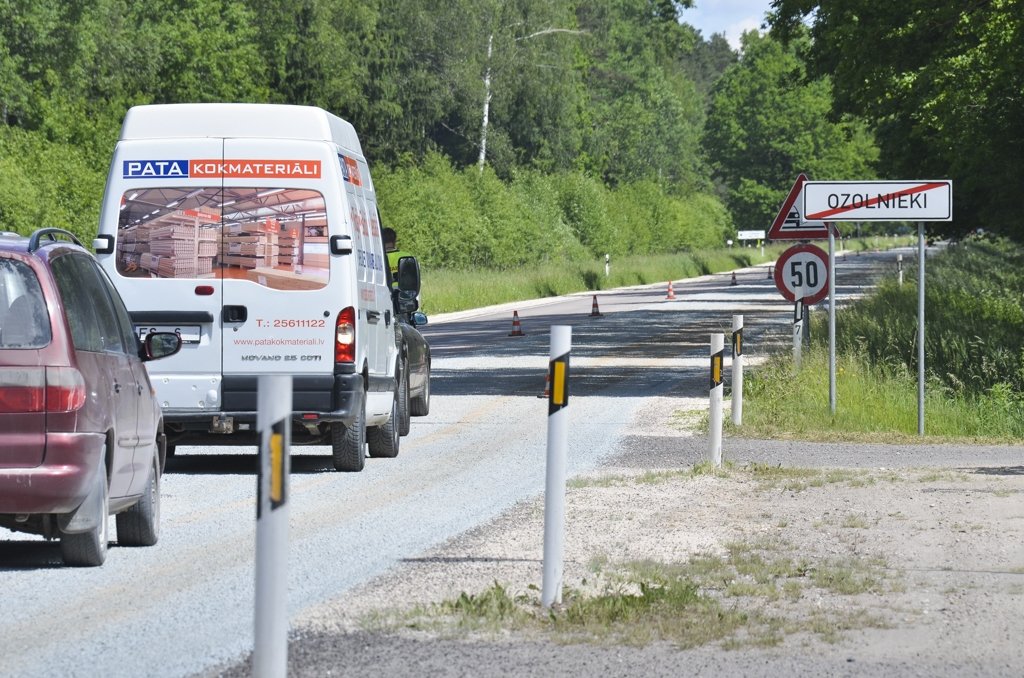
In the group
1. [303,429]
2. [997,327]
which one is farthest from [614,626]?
[997,327]

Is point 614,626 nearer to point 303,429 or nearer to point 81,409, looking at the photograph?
point 81,409

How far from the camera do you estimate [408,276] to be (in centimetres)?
1509

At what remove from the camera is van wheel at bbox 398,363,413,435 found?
15526 millimetres

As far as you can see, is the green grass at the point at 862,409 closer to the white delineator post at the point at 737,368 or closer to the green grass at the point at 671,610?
the white delineator post at the point at 737,368

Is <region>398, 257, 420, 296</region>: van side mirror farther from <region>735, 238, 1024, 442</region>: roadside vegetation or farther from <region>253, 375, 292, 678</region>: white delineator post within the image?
<region>253, 375, 292, 678</region>: white delineator post

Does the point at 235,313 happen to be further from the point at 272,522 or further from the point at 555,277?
the point at 555,277

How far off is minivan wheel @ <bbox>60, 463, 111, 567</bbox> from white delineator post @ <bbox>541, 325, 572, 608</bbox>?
2.48 meters

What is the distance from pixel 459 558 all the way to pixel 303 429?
4.68 metres

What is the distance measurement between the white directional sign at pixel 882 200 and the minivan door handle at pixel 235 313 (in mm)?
6395

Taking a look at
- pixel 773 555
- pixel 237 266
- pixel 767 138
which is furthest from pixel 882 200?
pixel 767 138

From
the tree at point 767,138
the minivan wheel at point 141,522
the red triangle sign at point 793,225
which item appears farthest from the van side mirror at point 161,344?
the tree at point 767,138

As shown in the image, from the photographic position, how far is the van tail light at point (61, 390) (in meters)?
8.36

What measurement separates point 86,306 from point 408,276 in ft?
19.9

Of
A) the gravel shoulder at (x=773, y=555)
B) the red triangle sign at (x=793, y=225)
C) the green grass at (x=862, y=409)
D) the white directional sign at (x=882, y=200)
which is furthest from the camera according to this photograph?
the red triangle sign at (x=793, y=225)
